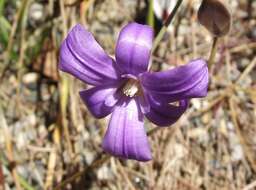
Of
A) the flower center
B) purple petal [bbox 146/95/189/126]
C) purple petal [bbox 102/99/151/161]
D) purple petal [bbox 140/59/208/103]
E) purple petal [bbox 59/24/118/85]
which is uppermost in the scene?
purple petal [bbox 59/24/118/85]

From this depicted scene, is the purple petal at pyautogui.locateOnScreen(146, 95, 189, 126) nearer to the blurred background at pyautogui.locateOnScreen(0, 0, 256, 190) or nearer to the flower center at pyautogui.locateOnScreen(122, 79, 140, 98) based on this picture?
the flower center at pyautogui.locateOnScreen(122, 79, 140, 98)

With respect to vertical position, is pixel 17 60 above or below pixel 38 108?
above

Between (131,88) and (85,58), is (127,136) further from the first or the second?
(85,58)

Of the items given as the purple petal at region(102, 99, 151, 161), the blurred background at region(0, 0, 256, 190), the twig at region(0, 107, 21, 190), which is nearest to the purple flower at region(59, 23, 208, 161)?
the purple petal at region(102, 99, 151, 161)

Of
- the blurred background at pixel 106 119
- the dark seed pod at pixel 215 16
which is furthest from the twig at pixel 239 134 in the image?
the dark seed pod at pixel 215 16

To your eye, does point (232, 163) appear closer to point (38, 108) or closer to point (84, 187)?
point (84, 187)

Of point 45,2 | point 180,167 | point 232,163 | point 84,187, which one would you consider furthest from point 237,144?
point 45,2

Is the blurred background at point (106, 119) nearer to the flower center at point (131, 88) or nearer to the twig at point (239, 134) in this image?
the twig at point (239, 134)
